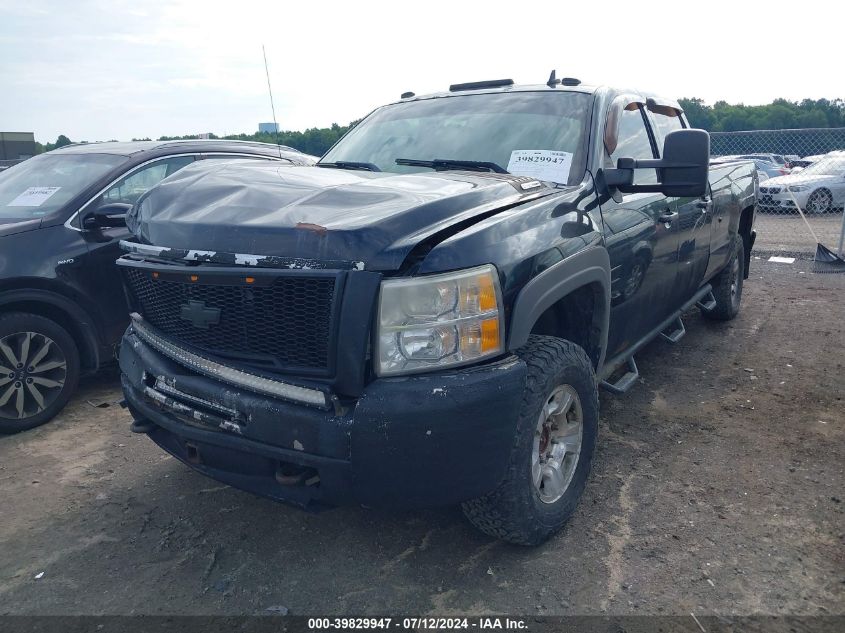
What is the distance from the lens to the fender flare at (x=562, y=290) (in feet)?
8.42

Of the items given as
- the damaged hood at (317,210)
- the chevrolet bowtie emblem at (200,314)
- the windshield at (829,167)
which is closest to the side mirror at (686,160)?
the damaged hood at (317,210)

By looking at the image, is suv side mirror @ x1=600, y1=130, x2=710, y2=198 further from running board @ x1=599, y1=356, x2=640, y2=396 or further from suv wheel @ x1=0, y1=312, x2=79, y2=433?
suv wheel @ x1=0, y1=312, x2=79, y2=433

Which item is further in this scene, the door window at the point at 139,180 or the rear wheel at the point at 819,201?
the rear wheel at the point at 819,201

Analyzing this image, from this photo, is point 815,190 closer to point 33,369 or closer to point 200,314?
point 33,369

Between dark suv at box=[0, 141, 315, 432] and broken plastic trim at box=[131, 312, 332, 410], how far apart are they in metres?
1.69

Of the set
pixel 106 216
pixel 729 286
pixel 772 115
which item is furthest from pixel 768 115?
pixel 106 216

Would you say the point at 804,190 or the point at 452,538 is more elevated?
the point at 452,538

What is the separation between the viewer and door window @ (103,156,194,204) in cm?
481

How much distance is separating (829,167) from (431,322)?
1633 cm

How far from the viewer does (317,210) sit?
263 centimetres

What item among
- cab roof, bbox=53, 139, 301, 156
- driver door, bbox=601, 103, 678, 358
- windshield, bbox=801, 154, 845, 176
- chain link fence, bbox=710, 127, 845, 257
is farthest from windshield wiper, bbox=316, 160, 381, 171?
windshield, bbox=801, 154, 845, 176

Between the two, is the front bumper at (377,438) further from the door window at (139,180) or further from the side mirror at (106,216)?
the door window at (139,180)

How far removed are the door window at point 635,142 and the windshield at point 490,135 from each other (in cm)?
32

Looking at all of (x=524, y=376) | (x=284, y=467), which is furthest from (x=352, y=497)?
(x=524, y=376)
